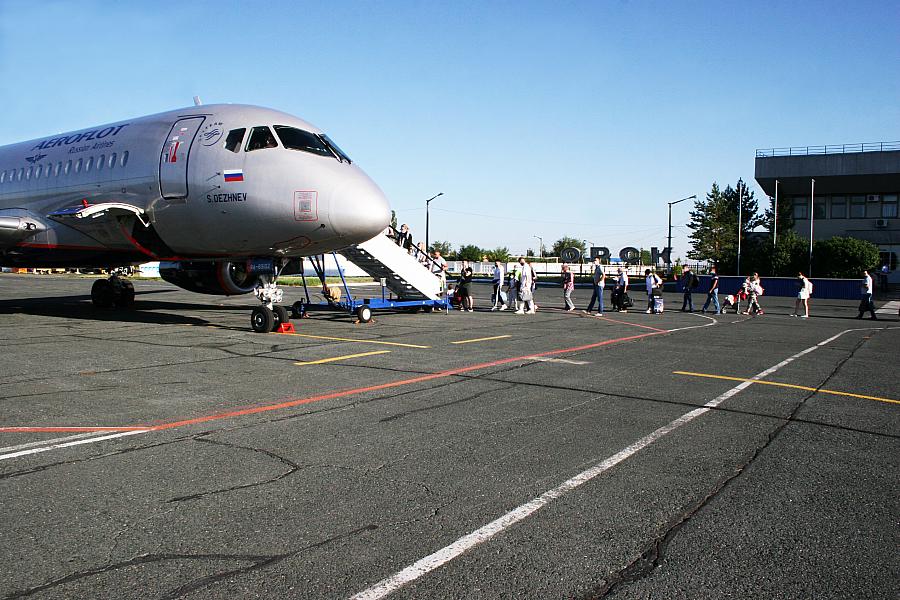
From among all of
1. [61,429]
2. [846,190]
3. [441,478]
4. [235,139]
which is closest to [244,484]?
[441,478]

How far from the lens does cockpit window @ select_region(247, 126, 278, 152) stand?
13.2 meters

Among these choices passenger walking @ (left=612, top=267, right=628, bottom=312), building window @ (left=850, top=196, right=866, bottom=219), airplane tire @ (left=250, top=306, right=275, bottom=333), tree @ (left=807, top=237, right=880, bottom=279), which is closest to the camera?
airplane tire @ (left=250, top=306, right=275, bottom=333)

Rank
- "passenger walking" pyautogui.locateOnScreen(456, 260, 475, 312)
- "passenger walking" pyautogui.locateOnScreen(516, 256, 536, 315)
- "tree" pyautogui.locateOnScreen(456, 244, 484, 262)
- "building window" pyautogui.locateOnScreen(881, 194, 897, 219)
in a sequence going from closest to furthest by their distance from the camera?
1. "passenger walking" pyautogui.locateOnScreen(516, 256, 536, 315)
2. "passenger walking" pyautogui.locateOnScreen(456, 260, 475, 312)
3. "building window" pyautogui.locateOnScreen(881, 194, 897, 219)
4. "tree" pyautogui.locateOnScreen(456, 244, 484, 262)

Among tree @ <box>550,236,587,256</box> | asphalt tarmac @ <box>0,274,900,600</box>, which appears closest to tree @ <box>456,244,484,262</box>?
tree @ <box>550,236,587,256</box>

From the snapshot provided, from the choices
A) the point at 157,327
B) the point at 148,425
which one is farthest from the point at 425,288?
the point at 148,425

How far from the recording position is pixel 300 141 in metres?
13.4

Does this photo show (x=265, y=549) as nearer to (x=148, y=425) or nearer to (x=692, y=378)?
(x=148, y=425)

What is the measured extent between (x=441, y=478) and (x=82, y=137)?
1490 centimetres

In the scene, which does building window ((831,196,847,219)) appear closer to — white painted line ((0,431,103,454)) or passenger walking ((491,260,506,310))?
passenger walking ((491,260,506,310))

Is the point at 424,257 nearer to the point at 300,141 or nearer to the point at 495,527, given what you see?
the point at 300,141

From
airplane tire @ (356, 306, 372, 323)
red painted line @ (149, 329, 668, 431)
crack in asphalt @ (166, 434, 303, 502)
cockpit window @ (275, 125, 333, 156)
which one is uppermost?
cockpit window @ (275, 125, 333, 156)

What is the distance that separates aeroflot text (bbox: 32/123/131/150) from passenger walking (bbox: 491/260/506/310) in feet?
41.4

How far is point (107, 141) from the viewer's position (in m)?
15.3

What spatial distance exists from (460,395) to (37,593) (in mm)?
5198
